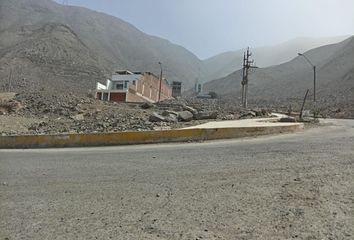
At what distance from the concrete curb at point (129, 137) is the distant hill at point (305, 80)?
49843 mm

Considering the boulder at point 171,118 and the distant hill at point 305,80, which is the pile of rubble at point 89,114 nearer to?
the boulder at point 171,118

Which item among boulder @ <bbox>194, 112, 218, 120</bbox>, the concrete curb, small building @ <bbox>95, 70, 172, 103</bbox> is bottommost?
the concrete curb

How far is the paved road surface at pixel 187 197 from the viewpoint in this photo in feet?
16.5

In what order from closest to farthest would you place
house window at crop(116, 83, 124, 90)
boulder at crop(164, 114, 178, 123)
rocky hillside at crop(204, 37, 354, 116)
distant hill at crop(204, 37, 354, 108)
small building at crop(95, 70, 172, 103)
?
boulder at crop(164, 114, 178, 123), small building at crop(95, 70, 172, 103), house window at crop(116, 83, 124, 90), rocky hillside at crop(204, 37, 354, 116), distant hill at crop(204, 37, 354, 108)

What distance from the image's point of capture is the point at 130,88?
69312mm

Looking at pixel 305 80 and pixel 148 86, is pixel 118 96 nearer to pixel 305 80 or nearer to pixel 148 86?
pixel 148 86

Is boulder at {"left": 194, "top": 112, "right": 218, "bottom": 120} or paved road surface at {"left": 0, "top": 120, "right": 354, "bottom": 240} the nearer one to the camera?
paved road surface at {"left": 0, "top": 120, "right": 354, "bottom": 240}

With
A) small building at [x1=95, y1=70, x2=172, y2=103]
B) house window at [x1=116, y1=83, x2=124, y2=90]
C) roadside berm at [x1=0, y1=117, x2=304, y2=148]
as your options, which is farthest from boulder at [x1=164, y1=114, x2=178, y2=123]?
house window at [x1=116, y1=83, x2=124, y2=90]

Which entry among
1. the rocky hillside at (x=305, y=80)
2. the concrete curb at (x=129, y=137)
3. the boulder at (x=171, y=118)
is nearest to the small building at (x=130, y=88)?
the rocky hillside at (x=305, y=80)

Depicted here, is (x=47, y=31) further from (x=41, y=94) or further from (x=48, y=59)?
(x=41, y=94)

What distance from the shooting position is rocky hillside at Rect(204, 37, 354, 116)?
79.2 m

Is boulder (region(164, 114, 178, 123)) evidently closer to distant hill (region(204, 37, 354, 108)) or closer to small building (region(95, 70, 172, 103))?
distant hill (region(204, 37, 354, 108))

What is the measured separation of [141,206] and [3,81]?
301 ft

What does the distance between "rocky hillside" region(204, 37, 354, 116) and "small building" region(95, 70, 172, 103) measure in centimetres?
2378
